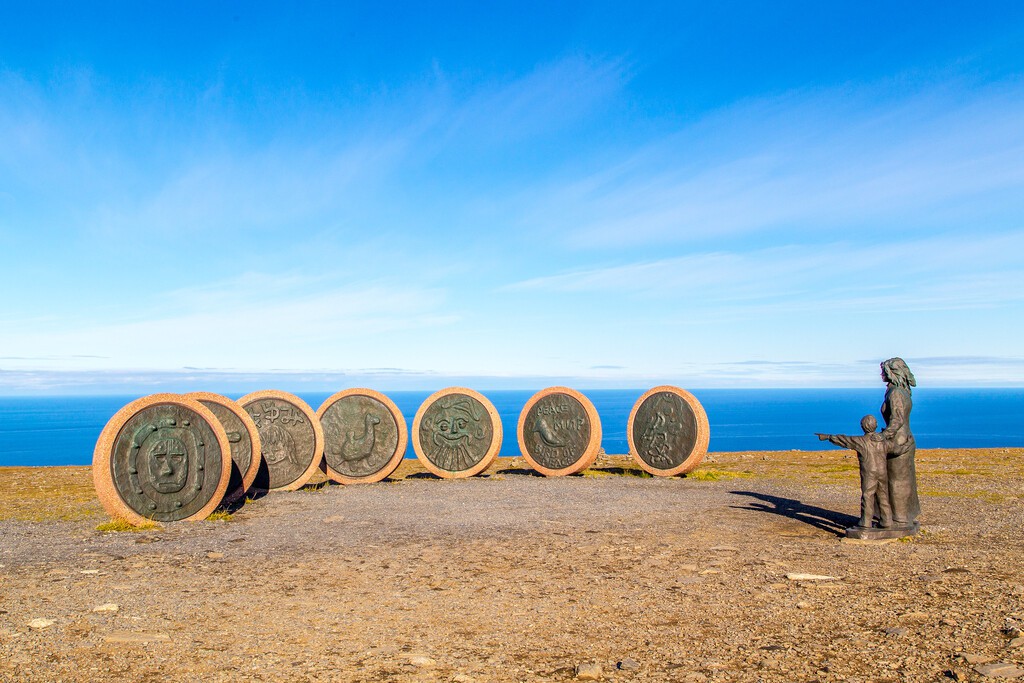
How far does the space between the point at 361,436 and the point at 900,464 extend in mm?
11217

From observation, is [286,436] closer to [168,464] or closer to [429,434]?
[429,434]

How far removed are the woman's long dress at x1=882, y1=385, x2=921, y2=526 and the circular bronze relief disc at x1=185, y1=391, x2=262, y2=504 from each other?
10.6m

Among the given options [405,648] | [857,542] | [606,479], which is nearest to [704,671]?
[405,648]

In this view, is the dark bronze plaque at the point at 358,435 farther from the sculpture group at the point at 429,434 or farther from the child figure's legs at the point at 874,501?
the child figure's legs at the point at 874,501

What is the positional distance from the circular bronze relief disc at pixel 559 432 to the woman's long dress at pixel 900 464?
8173 millimetres

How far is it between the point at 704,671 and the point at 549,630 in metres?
1.49

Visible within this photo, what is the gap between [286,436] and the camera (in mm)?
16016

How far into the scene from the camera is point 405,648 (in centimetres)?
578

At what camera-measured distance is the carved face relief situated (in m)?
11.5

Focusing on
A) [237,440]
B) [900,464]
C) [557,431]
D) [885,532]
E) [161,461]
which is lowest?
[885,532]

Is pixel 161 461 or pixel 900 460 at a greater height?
pixel 900 460

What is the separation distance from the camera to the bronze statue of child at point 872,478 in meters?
9.65

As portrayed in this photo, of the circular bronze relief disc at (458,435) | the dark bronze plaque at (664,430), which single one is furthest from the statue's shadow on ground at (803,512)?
the circular bronze relief disc at (458,435)

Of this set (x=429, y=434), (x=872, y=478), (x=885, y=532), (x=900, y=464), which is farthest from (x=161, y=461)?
(x=900, y=464)
